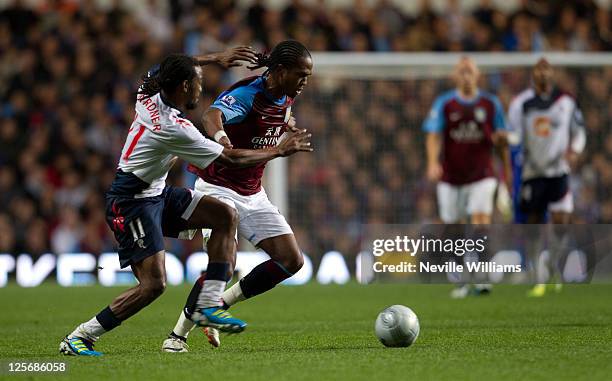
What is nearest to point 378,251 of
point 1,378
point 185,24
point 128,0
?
point 1,378

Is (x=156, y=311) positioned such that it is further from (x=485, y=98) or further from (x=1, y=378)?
(x=1, y=378)

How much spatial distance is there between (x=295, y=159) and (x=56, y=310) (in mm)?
6276

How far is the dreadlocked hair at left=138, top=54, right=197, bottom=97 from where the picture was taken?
7.74 meters

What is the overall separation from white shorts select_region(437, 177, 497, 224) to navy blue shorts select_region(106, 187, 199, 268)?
245 inches

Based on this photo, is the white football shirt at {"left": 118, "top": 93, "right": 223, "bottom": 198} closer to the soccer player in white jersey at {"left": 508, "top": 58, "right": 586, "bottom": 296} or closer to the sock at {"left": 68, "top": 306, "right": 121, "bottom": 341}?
the sock at {"left": 68, "top": 306, "right": 121, "bottom": 341}

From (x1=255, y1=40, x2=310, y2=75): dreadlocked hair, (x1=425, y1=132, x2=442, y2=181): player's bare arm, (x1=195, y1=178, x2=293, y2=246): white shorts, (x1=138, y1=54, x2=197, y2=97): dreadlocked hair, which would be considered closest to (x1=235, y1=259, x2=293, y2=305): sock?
(x1=195, y1=178, x2=293, y2=246): white shorts

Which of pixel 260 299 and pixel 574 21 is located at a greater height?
pixel 574 21

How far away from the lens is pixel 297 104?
58.0 feet

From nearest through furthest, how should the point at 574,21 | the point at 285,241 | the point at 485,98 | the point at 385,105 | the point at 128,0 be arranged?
the point at 285,241 < the point at 485,98 < the point at 385,105 < the point at 574,21 < the point at 128,0

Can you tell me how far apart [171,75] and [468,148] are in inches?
263

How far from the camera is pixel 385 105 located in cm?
1736

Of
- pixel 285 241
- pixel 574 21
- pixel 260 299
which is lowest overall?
pixel 260 299

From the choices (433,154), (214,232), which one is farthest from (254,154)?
(433,154)

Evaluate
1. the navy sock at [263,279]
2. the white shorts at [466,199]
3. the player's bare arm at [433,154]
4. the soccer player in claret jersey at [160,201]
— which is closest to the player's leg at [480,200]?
the white shorts at [466,199]
